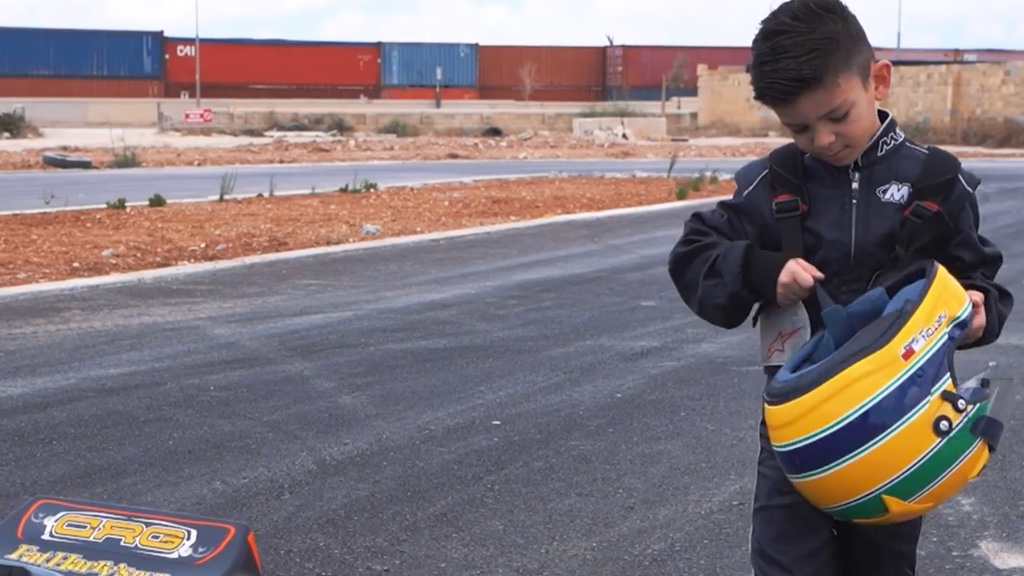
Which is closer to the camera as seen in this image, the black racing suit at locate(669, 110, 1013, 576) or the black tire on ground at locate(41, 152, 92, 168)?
the black racing suit at locate(669, 110, 1013, 576)

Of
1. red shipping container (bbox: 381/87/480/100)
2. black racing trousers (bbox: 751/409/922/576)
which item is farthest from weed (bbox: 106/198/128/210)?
red shipping container (bbox: 381/87/480/100)

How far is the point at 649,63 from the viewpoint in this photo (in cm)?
7294

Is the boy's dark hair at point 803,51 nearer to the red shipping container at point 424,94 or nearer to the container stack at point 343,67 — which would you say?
the container stack at point 343,67

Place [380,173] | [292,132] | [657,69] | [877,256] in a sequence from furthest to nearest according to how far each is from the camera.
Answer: [657,69], [292,132], [380,173], [877,256]

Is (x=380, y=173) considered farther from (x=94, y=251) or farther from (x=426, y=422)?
(x=426, y=422)

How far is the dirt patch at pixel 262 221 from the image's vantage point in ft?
37.0

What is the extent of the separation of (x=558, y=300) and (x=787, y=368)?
6.92m

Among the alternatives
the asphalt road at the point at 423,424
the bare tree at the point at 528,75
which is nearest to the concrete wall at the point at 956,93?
the bare tree at the point at 528,75

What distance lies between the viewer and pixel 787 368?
2.50 meters

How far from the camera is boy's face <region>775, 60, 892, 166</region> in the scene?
8.32ft

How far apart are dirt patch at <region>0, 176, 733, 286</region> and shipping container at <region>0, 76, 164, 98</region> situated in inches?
1951

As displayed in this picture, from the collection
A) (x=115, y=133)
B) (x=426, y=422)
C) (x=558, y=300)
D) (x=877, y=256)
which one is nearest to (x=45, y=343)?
(x=426, y=422)

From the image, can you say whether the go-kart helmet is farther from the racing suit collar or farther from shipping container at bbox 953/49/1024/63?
shipping container at bbox 953/49/1024/63

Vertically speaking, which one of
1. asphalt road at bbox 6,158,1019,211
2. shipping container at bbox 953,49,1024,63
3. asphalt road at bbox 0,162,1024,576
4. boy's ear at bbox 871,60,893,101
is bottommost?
asphalt road at bbox 0,162,1024,576
